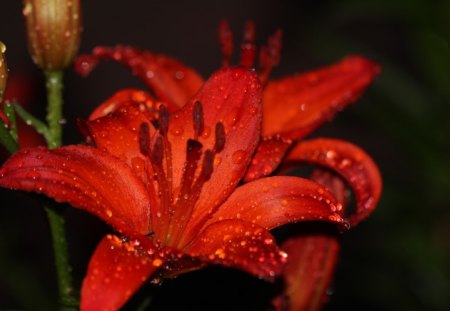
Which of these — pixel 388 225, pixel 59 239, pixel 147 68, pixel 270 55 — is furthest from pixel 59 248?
pixel 388 225

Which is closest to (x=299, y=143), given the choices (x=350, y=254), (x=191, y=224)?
(x=191, y=224)

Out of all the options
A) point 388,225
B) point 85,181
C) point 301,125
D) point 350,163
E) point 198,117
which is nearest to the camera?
point 85,181

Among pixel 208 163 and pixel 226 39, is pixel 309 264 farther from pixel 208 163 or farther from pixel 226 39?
pixel 226 39

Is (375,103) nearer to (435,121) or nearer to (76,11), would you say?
(435,121)

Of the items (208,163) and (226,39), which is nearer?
(208,163)

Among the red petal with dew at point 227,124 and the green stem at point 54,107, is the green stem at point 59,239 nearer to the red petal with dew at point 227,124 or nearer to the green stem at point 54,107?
the green stem at point 54,107

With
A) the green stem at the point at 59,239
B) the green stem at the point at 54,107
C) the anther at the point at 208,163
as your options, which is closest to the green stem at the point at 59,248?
the green stem at the point at 59,239

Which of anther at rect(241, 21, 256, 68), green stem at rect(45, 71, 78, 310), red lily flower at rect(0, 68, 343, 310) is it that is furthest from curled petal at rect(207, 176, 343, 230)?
anther at rect(241, 21, 256, 68)
